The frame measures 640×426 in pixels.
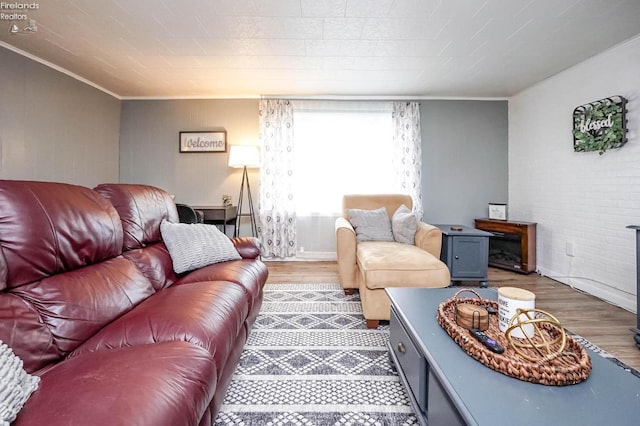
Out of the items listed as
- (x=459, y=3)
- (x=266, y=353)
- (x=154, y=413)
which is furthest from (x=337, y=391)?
(x=459, y=3)

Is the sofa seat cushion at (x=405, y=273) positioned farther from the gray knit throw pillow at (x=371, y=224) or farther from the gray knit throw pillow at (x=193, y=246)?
the gray knit throw pillow at (x=193, y=246)

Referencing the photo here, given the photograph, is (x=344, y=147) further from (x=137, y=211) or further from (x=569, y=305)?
(x=569, y=305)

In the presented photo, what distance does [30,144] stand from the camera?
9.32 feet

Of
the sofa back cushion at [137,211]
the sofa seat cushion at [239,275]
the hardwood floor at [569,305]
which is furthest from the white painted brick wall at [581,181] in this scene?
the sofa back cushion at [137,211]

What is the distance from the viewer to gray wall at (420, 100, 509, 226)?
4039 mm

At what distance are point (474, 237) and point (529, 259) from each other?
1.08 meters

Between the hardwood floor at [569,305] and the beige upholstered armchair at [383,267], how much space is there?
68 cm

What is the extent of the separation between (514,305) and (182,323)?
129 centimetres

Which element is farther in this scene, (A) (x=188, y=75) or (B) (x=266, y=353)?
(A) (x=188, y=75)

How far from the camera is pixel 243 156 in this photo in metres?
3.71

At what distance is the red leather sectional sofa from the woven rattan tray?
91 centimetres

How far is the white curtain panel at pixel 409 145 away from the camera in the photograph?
13.1ft

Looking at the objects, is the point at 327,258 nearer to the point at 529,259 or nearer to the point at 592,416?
the point at 529,259

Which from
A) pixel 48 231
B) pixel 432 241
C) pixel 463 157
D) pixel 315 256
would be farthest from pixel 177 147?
pixel 463 157
